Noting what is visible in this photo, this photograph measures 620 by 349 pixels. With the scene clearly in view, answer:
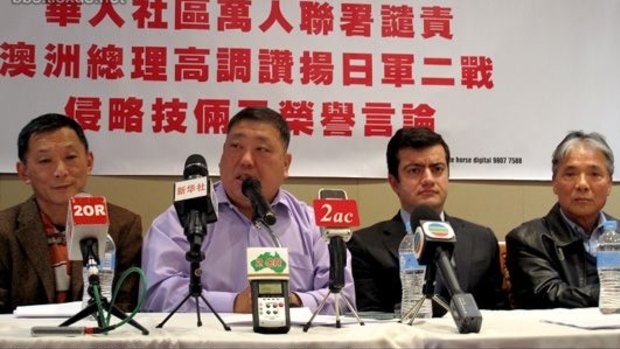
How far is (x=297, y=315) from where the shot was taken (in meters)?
1.73

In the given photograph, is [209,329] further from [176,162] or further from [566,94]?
[566,94]

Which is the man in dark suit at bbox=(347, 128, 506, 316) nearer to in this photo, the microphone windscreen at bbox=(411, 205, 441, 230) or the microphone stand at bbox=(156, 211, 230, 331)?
the microphone windscreen at bbox=(411, 205, 441, 230)

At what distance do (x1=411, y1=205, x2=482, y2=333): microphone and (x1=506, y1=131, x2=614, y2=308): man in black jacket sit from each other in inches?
51.3

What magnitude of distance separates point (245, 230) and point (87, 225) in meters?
1.02

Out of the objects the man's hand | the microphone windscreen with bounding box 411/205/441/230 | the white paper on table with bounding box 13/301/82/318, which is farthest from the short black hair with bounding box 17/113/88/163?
the microphone windscreen with bounding box 411/205/441/230

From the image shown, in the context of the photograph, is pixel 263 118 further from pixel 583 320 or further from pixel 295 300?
pixel 583 320

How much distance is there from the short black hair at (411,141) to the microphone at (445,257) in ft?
4.28

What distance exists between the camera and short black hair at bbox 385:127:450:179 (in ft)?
9.79

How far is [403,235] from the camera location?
2924mm

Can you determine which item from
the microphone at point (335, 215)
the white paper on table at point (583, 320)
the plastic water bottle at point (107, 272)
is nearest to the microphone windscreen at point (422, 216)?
the microphone at point (335, 215)

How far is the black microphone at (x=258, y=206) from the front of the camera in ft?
5.37

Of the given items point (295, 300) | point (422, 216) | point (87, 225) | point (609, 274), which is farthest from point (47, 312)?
point (609, 274)

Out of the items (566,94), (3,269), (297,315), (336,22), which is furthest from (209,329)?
(566,94)

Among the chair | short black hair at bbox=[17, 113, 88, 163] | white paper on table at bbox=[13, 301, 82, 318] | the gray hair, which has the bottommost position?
the chair
